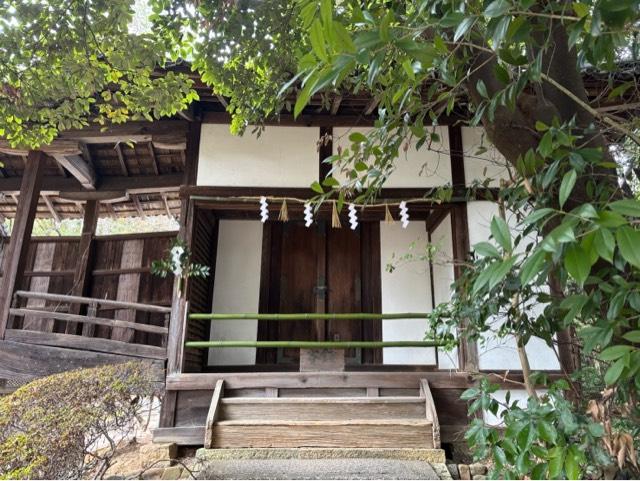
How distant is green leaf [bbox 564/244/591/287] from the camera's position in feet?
1.97

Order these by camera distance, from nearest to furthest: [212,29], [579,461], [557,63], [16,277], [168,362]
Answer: [579,461]
[557,63]
[212,29]
[168,362]
[16,277]

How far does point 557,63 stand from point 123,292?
5378 mm

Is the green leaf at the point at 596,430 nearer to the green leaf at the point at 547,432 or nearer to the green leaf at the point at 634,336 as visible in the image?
the green leaf at the point at 547,432

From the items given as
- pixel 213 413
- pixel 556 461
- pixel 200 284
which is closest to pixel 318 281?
pixel 200 284

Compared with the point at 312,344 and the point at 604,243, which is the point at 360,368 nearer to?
the point at 312,344

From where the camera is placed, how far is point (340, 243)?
5.30 metres

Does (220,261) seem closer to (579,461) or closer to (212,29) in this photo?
(212,29)

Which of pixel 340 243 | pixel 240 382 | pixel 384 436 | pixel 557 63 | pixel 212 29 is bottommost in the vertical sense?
pixel 384 436

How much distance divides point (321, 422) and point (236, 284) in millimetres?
2212

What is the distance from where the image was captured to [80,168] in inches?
200

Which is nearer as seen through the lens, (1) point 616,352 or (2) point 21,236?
(1) point 616,352

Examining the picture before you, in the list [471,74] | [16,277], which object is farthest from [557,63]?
[16,277]

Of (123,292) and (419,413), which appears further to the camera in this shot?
(123,292)

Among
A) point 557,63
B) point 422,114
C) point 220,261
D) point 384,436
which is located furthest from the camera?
point 220,261
